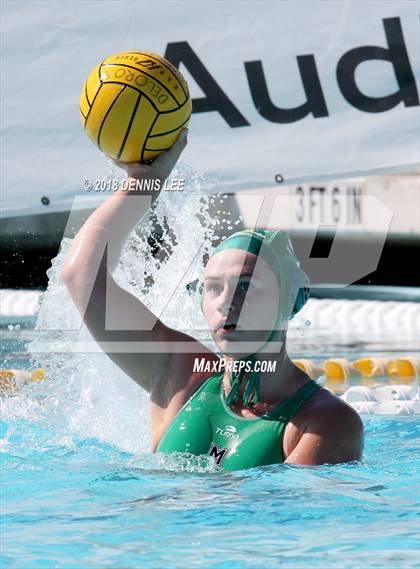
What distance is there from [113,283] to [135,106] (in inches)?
18.1

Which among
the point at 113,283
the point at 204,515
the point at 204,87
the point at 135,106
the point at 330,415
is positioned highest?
the point at 204,87

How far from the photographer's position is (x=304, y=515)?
88.0 inches

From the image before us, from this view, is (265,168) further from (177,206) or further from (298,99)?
(177,206)

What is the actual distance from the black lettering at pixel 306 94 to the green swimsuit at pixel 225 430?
2.34 meters

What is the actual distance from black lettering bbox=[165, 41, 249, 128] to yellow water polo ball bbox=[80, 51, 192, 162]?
6.37 ft

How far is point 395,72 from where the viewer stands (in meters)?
4.62

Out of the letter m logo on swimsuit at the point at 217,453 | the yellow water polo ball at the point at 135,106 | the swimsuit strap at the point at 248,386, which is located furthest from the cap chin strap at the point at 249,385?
the yellow water polo ball at the point at 135,106

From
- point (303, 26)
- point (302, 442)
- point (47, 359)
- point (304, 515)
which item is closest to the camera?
point (304, 515)

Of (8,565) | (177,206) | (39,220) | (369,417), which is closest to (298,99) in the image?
(177,206)

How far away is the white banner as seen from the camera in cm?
467

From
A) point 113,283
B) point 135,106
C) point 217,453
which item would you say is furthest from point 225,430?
point 135,106

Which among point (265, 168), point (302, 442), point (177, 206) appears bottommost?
point (302, 442)

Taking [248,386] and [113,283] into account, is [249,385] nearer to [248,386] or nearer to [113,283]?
[248,386]

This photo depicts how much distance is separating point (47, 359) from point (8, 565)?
1.96 m
